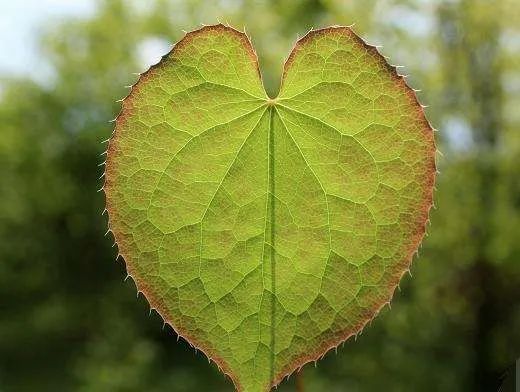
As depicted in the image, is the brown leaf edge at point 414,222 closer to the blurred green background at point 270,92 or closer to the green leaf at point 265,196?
the green leaf at point 265,196

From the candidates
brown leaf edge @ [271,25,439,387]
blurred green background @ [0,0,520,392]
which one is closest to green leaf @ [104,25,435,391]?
brown leaf edge @ [271,25,439,387]

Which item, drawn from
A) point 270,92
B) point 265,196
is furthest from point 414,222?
point 270,92

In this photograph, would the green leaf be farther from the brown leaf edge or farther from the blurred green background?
the blurred green background

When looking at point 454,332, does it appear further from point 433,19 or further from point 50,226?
point 50,226

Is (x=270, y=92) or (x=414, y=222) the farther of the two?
(x=270, y=92)

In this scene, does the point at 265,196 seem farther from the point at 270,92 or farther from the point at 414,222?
the point at 270,92
